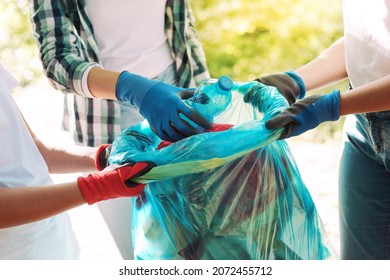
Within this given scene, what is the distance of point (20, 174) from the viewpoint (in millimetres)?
1128

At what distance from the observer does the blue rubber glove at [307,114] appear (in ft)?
3.56

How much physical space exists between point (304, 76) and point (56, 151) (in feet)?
2.36

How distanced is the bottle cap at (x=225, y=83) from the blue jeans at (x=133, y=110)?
19.3 inches

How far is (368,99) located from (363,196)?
0.41 metres

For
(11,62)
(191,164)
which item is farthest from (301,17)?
(191,164)

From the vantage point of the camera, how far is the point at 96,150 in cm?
128

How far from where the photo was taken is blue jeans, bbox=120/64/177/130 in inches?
63.3

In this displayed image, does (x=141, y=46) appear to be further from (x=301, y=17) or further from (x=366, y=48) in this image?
(x=301, y=17)

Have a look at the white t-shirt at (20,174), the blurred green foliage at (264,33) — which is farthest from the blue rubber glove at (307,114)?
the blurred green foliage at (264,33)

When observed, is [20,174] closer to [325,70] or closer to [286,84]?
[286,84]

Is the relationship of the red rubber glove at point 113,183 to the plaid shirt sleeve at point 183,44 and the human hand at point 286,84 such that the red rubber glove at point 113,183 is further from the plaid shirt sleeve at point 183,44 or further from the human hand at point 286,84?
the plaid shirt sleeve at point 183,44

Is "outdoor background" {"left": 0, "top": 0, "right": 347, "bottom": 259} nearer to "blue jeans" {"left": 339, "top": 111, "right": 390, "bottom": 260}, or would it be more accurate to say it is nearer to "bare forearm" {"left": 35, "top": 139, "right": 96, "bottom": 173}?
"blue jeans" {"left": 339, "top": 111, "right": 390, "bottom": 260}

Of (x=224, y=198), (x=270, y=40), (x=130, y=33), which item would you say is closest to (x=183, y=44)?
(x=130, y=33)

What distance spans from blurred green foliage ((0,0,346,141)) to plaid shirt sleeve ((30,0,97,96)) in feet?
7.24
